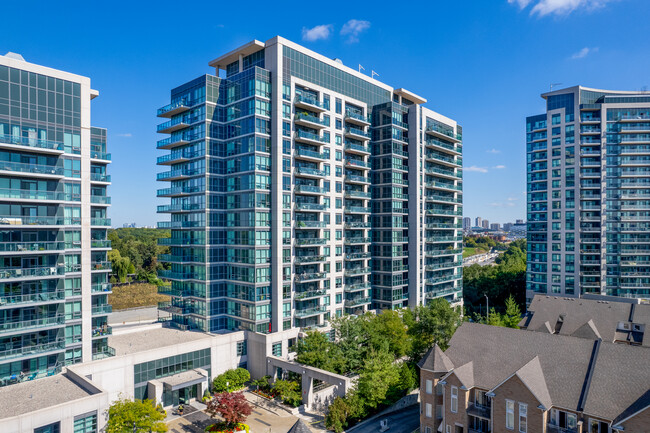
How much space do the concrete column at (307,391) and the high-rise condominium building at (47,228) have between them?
21.7m

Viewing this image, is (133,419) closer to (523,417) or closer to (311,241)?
(311,241)

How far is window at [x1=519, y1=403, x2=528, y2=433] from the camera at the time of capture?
1254 inches

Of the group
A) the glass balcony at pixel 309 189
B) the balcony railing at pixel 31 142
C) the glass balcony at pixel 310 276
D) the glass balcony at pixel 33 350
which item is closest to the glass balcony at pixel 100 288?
the glass balcony at pixel 33 350

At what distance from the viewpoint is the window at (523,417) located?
104 ft

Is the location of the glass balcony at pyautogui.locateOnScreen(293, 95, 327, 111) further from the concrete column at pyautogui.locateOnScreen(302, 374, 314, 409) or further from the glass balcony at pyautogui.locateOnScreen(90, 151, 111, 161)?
the concrete column at pyautogui.locateOnScreen(302, 374, 314, 409)

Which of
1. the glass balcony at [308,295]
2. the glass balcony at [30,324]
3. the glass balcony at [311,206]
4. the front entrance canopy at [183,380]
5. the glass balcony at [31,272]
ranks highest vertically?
the glass balcony at [311,206]

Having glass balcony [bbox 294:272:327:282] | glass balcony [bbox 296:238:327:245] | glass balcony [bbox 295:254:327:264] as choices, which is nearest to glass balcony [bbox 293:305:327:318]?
glass balcony [bbox 294:272:327:282]

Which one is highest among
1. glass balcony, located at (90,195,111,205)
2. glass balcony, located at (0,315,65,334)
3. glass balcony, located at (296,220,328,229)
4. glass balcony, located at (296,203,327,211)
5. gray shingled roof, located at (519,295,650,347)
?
glass balcony, located at (90,195,111,205)

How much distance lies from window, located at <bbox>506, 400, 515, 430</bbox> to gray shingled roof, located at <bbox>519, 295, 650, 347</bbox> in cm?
2529

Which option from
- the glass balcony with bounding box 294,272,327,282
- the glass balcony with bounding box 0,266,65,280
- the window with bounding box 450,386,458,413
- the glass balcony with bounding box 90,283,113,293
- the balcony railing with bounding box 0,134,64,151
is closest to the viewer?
the window with bounding box 450,386,458,413

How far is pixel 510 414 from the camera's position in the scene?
3253cm

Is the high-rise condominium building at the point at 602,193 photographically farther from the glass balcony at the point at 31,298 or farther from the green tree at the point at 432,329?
the glass balcony at the point at 31,298

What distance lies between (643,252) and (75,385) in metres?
94.9

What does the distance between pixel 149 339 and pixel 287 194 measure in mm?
25363
